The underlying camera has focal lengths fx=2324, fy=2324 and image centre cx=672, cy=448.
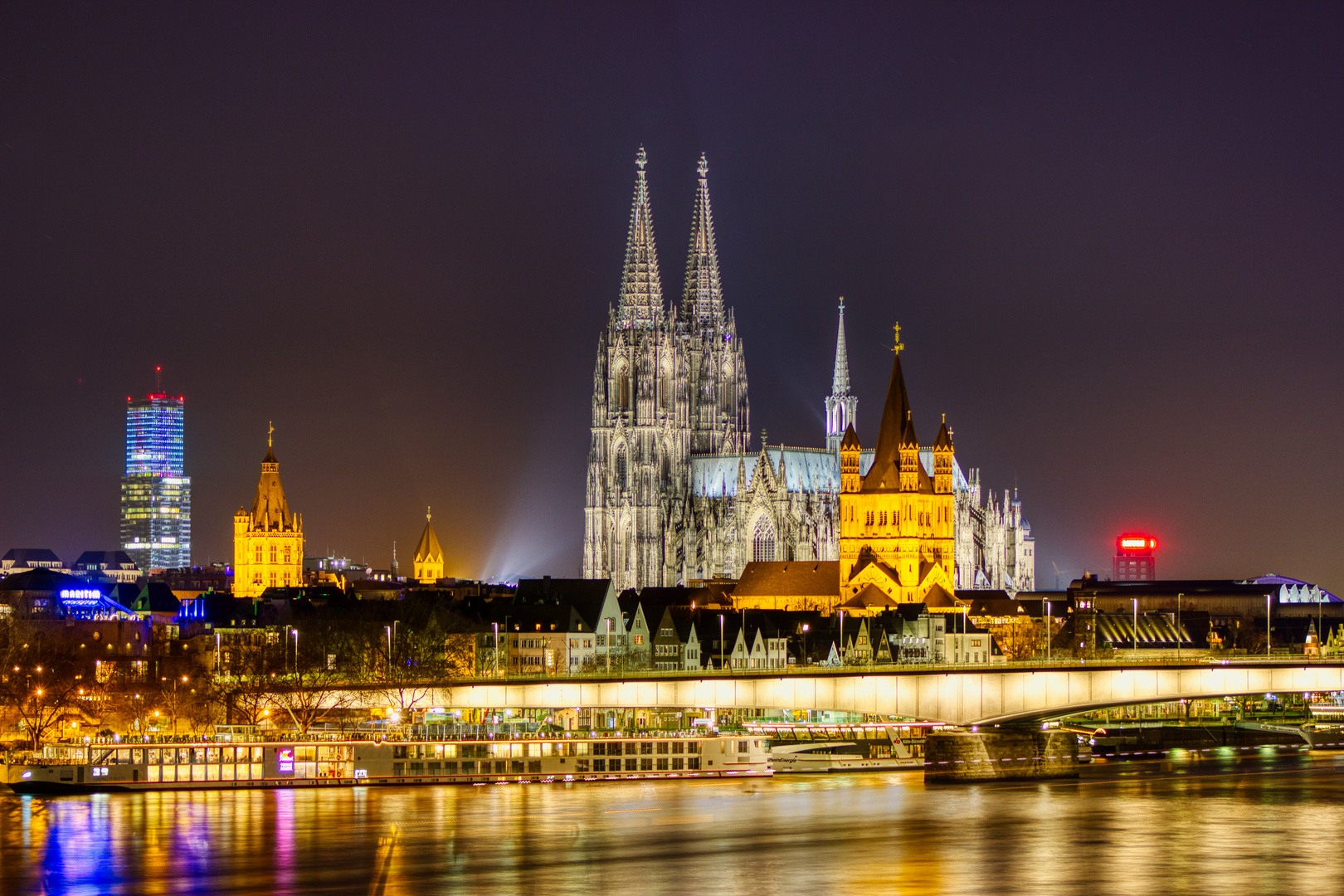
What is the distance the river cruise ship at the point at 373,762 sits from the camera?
368ft

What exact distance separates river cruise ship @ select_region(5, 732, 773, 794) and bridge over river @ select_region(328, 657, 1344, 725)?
8.80ft

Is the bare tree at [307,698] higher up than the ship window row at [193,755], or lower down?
higher up

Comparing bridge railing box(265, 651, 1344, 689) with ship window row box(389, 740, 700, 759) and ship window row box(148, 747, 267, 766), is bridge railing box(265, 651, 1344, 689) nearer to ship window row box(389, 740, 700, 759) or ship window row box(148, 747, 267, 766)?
ship window row box(389, 740, 700, 759)

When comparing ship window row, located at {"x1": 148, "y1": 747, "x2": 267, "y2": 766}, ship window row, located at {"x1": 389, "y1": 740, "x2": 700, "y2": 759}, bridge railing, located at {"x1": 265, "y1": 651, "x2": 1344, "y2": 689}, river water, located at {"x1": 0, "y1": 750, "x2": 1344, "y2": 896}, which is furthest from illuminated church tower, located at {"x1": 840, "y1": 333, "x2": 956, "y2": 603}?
ship window row, located at {"x1": 148, "y1": 747, "x2": 267, "y2": 766}

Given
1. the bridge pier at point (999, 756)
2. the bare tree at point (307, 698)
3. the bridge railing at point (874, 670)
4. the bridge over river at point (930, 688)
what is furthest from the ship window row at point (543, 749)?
the bridge pier at point (999, 756)

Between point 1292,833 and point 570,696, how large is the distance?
42.8 m

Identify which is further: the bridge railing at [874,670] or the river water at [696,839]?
the bridge railing at [874,670]

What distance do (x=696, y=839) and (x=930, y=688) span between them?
3523 cm

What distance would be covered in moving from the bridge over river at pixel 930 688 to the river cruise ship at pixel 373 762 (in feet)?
8.80

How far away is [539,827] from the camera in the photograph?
93.7 meters

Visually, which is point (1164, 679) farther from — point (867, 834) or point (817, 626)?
point (817, 626)

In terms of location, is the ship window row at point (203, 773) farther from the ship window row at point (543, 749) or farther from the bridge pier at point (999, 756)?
the bridge pier at point (999, 756)

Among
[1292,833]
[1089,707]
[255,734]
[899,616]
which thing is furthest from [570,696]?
[899,616]

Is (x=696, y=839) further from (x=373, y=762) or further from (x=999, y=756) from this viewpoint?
(x=999, y=756)
